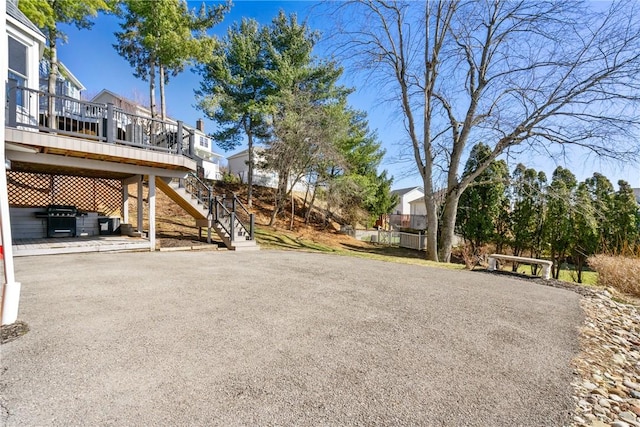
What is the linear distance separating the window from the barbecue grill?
3778 mm

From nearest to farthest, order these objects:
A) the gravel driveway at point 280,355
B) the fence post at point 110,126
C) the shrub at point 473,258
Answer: the gravel driveway at point 280,355
the fence post at point 110,126
the shrub at point 473,258

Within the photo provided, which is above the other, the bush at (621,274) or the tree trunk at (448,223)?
the tree trunk at (448,223)

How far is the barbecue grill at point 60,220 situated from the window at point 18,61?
3778 millimetres

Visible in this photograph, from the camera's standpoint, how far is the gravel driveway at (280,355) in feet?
6.38

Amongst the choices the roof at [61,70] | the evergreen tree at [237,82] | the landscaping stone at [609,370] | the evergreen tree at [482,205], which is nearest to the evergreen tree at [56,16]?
the roof at [61,70]

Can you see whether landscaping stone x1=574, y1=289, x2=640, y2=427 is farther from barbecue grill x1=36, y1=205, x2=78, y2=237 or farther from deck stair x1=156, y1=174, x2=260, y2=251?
barbecue grill x1=36, y1=205, x2=78, y2=237

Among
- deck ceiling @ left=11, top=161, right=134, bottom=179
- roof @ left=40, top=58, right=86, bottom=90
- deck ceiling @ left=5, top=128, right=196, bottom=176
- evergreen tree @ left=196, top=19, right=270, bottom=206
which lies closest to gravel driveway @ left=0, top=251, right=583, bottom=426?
deck ceiling @ left=5, top=128, right=196, bottom=176

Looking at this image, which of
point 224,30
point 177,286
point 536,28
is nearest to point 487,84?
point 536,28

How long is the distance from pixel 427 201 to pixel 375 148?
36.7 feet

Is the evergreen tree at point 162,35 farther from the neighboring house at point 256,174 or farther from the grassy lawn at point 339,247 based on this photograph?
the grassy lawn at point 339,247

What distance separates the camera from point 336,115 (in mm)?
15961

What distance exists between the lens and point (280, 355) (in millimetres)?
2654

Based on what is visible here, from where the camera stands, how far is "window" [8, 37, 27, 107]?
8172 mm

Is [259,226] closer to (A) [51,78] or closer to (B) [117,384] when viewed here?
(A) [51,78]
